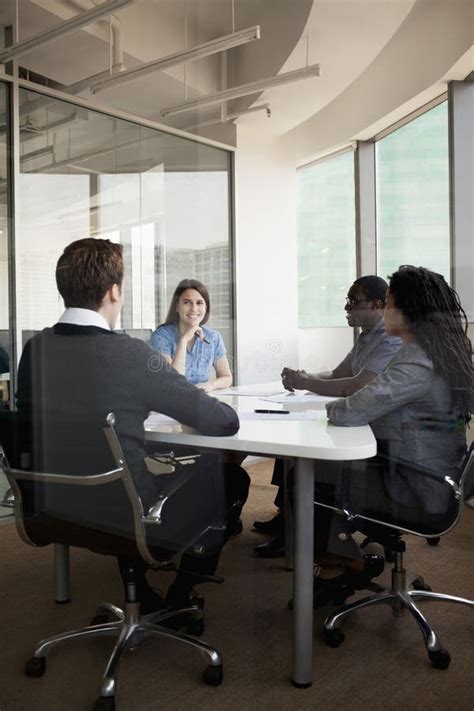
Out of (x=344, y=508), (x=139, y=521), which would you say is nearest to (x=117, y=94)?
(x=139, y=521)

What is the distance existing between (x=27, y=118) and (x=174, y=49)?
51 cm

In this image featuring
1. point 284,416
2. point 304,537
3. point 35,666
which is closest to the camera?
point 35,666

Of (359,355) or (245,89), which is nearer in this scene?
(359,355)

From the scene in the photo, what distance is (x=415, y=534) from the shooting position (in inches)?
71.1

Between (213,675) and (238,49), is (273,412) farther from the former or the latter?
(238,49)

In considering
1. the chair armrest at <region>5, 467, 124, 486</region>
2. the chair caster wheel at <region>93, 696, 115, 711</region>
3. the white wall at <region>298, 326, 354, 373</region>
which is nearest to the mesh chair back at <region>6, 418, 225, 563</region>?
the chair armrest at <region>5, 467, 124, 486</region>

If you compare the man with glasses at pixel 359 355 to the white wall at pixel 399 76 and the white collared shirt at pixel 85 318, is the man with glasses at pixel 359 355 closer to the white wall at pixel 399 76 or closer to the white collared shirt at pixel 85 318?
the white wall at pixel 399 76

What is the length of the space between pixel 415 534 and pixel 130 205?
1284 millimetres

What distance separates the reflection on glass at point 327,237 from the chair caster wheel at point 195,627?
961 millimetres

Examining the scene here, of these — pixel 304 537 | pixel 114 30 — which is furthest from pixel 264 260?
pixel 114 30

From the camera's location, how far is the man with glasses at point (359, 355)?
1.59 m

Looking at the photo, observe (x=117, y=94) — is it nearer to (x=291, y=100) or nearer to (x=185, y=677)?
(x=291, y=100)

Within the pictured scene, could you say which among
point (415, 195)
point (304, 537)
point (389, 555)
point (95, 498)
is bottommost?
point (389, 555)

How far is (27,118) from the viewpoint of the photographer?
1842mm
